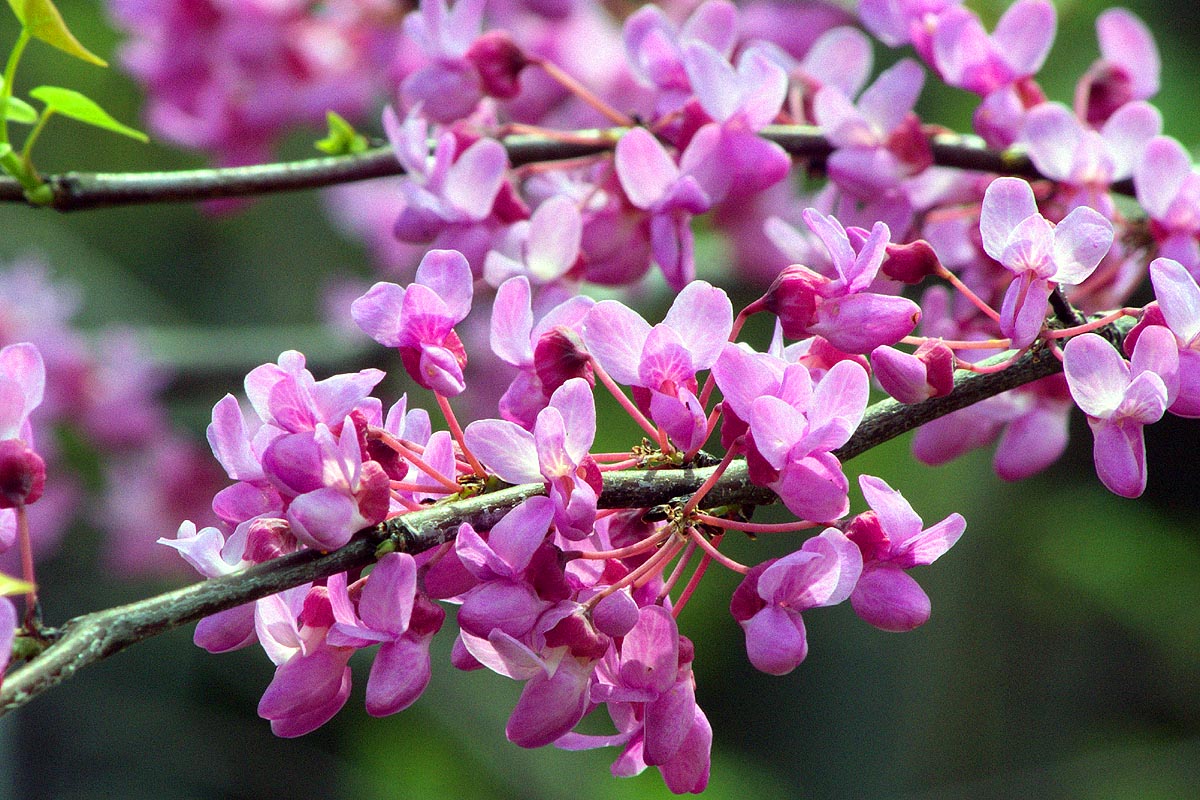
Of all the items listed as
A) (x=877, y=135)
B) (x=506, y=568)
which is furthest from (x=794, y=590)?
(x=877, y=135)

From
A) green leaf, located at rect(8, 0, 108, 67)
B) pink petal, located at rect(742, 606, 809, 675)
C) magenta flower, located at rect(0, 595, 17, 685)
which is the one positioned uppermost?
green leaf, located at rect(8, 0, 108, 67)

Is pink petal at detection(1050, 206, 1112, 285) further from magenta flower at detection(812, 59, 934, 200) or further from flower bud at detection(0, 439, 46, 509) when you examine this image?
flower bud at detection(0, 439, 46, 509)

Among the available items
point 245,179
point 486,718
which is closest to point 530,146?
point 245,179

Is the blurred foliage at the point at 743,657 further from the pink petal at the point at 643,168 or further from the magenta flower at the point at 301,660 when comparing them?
the magenta flower at the point at 301,660

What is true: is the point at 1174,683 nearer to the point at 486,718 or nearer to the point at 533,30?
the point at 486,718

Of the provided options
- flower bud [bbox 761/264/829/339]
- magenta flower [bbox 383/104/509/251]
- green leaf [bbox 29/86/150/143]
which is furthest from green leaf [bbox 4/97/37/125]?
flower bud [bbox 761/264/829/339]


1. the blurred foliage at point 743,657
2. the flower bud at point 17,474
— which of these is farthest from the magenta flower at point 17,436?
the blurred foliage at point 743,657
